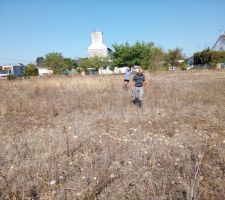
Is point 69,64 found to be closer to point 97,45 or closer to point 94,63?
point 94,63

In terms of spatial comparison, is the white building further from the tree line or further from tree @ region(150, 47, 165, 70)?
tree @ region(150, 47, 165, 70)

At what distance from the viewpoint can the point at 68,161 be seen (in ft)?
15.9

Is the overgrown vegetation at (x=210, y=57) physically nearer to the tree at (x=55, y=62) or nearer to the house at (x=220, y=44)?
the house at (x=220, y=44)

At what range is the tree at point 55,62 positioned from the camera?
188 feet

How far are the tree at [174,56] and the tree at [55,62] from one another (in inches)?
975

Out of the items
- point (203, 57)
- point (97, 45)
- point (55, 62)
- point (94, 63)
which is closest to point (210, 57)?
point (203, 57)

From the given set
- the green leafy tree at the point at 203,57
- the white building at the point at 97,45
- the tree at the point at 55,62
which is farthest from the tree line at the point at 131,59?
the white building at the point at 97,45

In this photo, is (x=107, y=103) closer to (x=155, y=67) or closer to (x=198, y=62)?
(x=155, y=67)

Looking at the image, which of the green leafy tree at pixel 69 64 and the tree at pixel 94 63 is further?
the green leafy tree at pixel 69 64

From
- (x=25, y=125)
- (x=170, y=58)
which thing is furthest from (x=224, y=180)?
(x=170, y=58)

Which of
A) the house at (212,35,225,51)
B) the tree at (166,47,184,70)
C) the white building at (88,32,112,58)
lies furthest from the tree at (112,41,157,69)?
the white building at (88,32,112,58)

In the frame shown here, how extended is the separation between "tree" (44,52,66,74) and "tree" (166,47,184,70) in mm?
24764

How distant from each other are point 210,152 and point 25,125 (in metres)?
5.50

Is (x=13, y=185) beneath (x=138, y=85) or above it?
beneath
